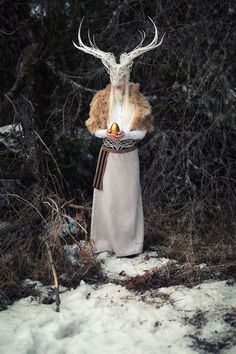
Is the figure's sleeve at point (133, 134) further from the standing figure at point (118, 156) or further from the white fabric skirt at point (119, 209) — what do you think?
the white fabric skirt at point (119, 209)

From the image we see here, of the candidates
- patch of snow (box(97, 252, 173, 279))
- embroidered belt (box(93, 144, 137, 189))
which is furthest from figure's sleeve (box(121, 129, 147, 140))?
patch of snow (box(97, 252, 173, 279))

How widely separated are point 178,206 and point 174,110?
97 cm

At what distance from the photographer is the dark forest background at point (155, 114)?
4900 millimetres

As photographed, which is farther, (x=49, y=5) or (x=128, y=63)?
(x=49, y=5)

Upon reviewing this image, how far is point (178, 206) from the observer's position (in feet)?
17.9

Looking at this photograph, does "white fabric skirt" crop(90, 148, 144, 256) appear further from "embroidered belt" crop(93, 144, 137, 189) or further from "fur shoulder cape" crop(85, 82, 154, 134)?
"fur shoulder cape" crop(85, 82, 154, 134)

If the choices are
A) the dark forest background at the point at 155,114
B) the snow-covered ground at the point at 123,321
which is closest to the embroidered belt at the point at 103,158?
the dark forest background at the point at 155,114

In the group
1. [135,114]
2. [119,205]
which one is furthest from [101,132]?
[119,205]

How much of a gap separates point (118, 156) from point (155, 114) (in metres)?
1.16

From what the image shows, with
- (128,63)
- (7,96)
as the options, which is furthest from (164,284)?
(7,96)

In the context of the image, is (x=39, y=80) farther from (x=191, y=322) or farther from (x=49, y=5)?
(x=191, y=322)

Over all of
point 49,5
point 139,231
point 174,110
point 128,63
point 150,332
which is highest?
point 49,5

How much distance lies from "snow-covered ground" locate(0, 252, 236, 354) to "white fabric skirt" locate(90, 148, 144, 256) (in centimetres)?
60

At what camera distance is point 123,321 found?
3682mm
